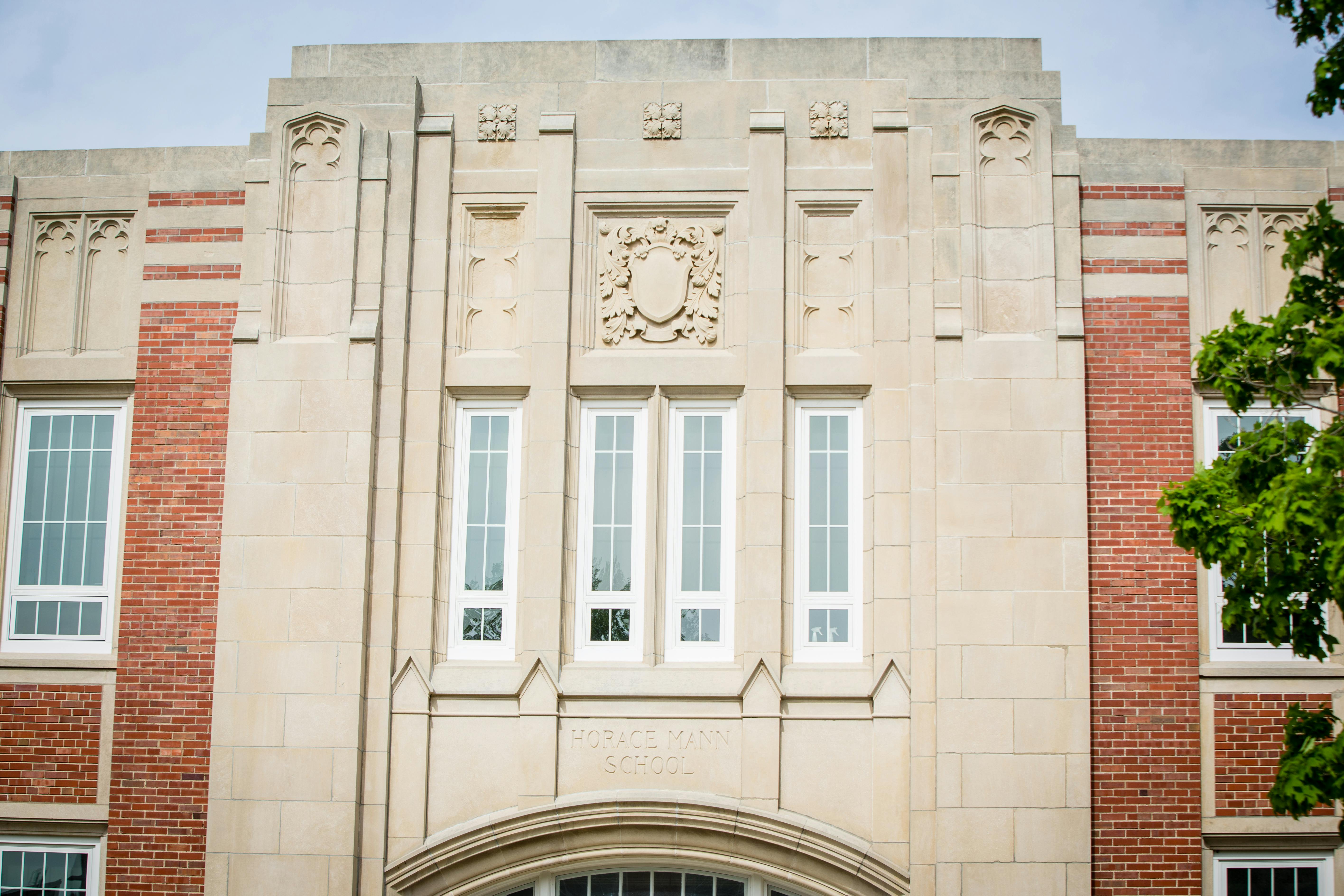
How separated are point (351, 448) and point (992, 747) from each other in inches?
234

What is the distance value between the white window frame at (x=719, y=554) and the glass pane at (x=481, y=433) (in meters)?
1.63

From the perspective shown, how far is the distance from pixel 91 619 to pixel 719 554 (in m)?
5.69

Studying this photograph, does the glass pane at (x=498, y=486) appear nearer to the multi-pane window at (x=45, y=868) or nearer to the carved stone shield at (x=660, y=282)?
the carved stone shield at (x=660, y=282)

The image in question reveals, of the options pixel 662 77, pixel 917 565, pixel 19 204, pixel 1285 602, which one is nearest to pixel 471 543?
pixel 917 565

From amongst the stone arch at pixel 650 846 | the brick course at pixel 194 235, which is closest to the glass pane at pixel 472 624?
the stone arch at pixel 650 846

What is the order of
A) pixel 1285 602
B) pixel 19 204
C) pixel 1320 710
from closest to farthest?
pixel 1285 602 < pixel 1320 710 < pixel 19 204

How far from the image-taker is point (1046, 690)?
10023mm

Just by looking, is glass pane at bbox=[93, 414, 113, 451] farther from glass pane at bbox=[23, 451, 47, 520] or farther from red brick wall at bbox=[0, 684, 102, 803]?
red brick wall at bbox=[0, 684, 102, 803]

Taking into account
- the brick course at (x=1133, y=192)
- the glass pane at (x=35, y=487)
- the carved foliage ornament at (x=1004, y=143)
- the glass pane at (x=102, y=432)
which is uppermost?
the carved foliage ornament at (x=1004, y=143)

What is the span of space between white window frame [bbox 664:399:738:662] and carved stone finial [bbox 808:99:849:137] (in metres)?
2.62

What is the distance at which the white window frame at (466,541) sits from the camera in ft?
34.8

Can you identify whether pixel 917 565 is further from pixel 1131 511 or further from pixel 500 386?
pixel 500 386

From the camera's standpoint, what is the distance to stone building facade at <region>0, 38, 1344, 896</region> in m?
10.1

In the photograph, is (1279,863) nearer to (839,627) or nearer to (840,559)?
(839,627)
